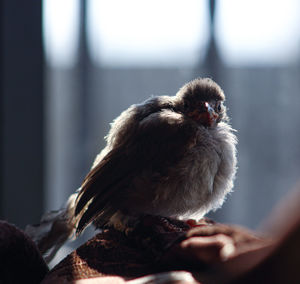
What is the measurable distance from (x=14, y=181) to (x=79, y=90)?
81.4 inches

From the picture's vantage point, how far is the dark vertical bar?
2.28 meters

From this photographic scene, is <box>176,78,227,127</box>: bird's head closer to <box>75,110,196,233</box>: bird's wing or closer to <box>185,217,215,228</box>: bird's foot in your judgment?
<box>75,110,196,233</box>: bird's wing

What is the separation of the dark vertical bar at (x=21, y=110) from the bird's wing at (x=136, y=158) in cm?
114

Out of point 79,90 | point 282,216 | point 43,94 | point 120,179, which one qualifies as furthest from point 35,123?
point 282,216

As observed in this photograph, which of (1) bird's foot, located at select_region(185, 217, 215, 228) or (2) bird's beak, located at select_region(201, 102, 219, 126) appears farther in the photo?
(2) bird's beak, located at select_region(201, 102, 219, 126)

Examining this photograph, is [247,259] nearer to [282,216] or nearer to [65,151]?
[282,216]

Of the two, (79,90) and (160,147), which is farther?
(79,90)

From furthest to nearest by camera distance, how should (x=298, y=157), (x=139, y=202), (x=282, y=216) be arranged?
(x=298, y=157)
(x=139, y=202)
(x=282, y=216)

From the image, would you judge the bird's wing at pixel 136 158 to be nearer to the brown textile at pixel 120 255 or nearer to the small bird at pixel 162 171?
the small bird at pixel 162 171

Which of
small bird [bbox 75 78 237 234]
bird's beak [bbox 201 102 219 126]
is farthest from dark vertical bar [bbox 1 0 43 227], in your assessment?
bird's beak [bbox 201 102 219 126]

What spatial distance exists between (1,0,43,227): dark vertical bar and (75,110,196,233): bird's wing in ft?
3.74

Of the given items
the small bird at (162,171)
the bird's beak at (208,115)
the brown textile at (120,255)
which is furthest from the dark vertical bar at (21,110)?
the brown textile at (120,255)

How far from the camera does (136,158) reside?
1337 millimetres

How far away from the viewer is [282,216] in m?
0.44
